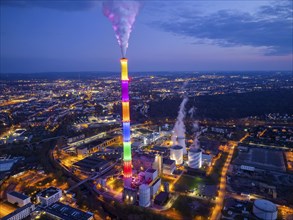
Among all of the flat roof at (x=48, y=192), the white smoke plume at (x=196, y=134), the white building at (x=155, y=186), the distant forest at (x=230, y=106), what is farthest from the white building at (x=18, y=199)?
the distant forest at (x=230, y=106)

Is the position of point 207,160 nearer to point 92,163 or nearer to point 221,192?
point 221,192

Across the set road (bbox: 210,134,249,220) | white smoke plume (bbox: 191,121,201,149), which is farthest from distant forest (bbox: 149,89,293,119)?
road (bbox: 210,134,249,220)

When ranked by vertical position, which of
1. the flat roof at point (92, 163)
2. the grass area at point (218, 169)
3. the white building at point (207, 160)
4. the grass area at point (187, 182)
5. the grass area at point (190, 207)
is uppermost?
the white building at point (207, 160)

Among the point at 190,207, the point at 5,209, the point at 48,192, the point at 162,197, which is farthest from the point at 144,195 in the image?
the point at 5,209

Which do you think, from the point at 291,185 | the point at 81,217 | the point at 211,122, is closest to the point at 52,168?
the point at 81,217

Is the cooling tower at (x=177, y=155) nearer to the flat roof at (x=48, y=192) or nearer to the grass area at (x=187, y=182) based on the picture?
the grass area at (x=187, y=182)

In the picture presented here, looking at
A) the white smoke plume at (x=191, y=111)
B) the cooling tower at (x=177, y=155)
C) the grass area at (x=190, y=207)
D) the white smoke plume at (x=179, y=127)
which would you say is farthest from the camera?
the white smoke plume at (x=191, y=111)

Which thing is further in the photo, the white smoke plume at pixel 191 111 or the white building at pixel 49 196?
the white smoke plume at pixel 191 111
